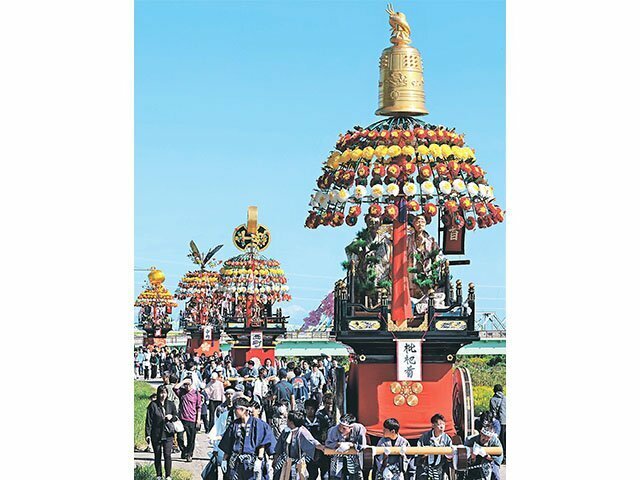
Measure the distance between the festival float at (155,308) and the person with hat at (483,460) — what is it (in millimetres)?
25972

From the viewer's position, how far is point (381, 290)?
48.8 ft

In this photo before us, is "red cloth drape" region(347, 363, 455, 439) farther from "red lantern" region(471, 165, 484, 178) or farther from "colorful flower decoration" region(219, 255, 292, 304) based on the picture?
"colorful flower decoration" region(219, 255, 292, 304)

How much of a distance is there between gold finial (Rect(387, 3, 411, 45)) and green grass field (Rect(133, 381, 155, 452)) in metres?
7.17

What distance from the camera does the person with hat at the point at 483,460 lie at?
43.9 feet

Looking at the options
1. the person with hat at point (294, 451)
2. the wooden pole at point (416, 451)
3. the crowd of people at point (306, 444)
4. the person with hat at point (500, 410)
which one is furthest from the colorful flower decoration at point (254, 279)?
the wooden pole at point (416, 451)

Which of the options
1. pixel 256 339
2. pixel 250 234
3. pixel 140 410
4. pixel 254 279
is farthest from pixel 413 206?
pixel 256 339

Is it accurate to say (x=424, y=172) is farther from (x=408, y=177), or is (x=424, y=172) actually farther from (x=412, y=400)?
(x=412, y=400)

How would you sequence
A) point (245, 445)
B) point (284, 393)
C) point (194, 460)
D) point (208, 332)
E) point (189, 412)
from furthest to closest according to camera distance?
point (208, 332), point (284, 393), point (194, 460), point (189, 412), point (245, 445)

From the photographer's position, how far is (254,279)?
28359 mm

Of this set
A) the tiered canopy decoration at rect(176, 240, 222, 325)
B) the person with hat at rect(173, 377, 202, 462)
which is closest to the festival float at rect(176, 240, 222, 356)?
the tiered canopy decoration at rect(176, 240, 222, 325)

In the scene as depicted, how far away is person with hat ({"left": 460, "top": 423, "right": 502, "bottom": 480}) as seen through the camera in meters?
13.4

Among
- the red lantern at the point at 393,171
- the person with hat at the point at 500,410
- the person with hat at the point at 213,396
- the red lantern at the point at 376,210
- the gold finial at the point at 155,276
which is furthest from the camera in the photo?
the gold finial at the point at 155,276

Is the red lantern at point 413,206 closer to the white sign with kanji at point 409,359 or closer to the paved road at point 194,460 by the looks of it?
the white sign with kanji at point 409,359

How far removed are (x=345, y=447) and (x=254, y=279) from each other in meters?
15.0
